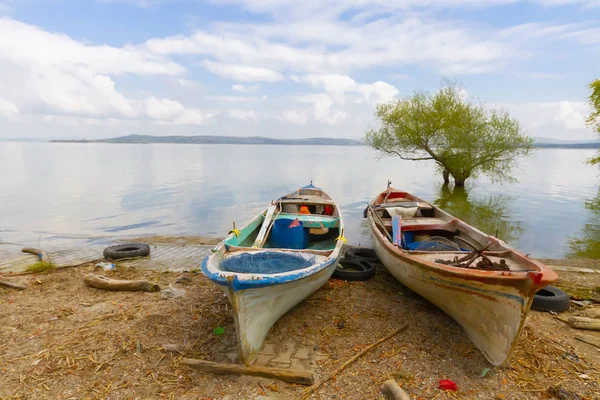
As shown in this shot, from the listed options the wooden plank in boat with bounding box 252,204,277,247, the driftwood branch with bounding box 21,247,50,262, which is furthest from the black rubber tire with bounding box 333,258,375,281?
the driftwood branch with bounding box 21,247,50,262

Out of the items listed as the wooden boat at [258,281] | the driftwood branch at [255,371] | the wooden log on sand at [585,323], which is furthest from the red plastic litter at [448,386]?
the wooden log on sand at [585,323]

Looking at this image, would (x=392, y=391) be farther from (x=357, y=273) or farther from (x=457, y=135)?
(x=457, y=135)

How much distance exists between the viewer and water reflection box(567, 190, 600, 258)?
13.1 m

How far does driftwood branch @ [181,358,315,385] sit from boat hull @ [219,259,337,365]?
0.48ft

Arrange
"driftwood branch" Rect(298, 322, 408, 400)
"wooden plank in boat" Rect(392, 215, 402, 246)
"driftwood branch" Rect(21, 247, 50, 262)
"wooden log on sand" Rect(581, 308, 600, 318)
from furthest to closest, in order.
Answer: "driftwood branch" Rect(21, 247, 50, 262), "wooden plank in boat" Rect(392, 215, 402, 246), "wooden log on sand" Rect(581, 308, 600, 318), "driftwood branch" Rect(298, 322, 408, 400)

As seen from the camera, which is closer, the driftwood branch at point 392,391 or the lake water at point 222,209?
the driftwood branch at point 392,391

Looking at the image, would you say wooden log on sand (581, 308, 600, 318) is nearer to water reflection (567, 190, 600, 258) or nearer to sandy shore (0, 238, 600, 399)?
sandy shore (0, 238, 600, 399)

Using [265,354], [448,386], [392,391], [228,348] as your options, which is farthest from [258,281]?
[448,386]

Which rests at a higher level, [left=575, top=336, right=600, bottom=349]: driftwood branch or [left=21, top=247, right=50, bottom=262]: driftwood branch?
[left=575, top=336, right=600, bottom=349]: driftwood branch

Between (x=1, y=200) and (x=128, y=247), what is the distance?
20.9 metres

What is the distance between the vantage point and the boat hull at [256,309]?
469 centimetres

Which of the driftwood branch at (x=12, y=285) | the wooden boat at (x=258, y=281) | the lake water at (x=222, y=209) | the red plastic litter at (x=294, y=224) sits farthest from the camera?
the lake water at (x=222, y=209)

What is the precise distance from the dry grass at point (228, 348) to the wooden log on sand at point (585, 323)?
177 millimetres

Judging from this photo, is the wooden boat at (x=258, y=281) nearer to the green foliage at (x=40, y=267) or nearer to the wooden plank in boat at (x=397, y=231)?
the wooden plank in boat at (x=397, y=231)
